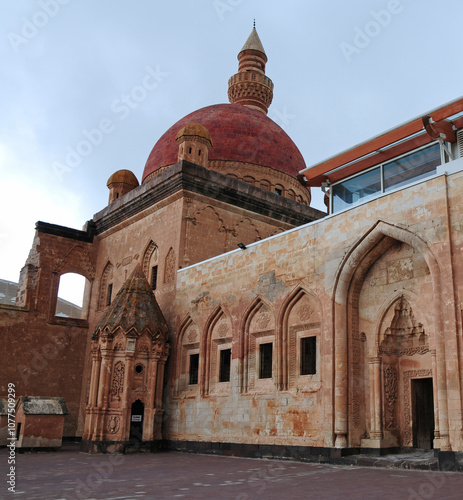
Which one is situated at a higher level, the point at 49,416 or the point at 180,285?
the point at 180,285

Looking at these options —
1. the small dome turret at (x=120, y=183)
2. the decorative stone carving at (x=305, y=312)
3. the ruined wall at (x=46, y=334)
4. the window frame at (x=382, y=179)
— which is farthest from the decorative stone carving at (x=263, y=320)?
the small dome turret at (x=120, y=183)

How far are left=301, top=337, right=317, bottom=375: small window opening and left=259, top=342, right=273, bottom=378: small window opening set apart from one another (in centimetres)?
107

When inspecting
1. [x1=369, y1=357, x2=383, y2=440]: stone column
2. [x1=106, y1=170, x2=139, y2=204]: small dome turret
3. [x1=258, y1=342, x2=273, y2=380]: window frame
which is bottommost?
[x1=369, y1=357, x2=383, y2=440]: stone column

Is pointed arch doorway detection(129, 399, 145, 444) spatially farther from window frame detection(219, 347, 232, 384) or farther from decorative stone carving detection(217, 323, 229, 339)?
decorative stone carving detection(217, 323, 229, 339)

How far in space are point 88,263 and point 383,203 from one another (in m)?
13.1

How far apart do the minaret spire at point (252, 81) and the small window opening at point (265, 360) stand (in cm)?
1511

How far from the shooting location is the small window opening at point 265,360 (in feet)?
43.6

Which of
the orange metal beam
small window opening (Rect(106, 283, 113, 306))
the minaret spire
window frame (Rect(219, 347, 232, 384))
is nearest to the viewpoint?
the orange metal beam

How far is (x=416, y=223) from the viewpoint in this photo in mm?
10477

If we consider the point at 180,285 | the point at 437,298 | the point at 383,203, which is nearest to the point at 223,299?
the point at 180,285

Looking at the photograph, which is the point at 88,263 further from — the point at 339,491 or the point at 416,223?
the point at 339,491

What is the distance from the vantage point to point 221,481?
26.5ft

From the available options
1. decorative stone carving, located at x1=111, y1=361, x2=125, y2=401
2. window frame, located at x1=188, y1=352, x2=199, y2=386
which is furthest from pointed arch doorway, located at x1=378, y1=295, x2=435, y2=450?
decorative stone carving, located at x1=111, y1=361, x2=125, y2=401

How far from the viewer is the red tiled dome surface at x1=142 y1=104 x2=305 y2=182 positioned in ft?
70.7
